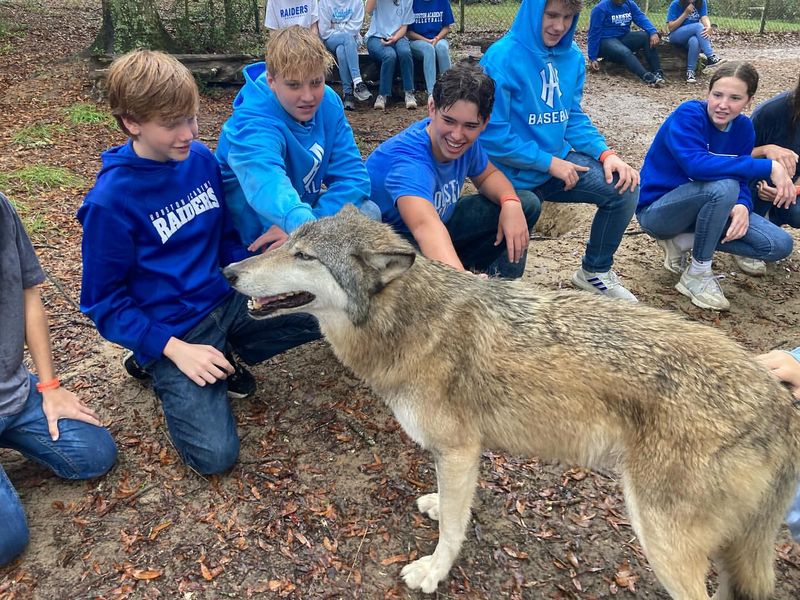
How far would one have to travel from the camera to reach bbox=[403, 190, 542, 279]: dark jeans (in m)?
4.68

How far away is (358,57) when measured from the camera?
420 inches

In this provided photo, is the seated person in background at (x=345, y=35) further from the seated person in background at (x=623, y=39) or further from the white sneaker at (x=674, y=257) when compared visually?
the white sneaker at (x=674, y=257)

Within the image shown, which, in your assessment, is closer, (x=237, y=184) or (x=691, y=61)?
(x=237, y=184)

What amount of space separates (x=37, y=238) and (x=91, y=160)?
2.27 metres

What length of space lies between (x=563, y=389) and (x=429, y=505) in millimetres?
1172

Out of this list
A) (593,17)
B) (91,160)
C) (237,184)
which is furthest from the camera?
(593,17)

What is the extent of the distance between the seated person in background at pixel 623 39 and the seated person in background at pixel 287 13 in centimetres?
715

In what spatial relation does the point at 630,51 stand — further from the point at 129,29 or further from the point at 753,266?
the point at 129,29

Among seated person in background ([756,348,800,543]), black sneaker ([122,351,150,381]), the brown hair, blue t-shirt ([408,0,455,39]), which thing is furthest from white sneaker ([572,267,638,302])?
blue t-shirt ([408,0,455,39])

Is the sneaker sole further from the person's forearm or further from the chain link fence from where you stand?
the chain link fence

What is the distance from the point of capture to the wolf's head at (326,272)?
2.72m

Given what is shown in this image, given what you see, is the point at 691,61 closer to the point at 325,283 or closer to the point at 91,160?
the point at 91,160

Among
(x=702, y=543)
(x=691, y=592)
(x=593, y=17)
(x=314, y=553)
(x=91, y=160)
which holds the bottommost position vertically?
(x=314, y=553)

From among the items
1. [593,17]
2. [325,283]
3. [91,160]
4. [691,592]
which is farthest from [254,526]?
[593,17]
